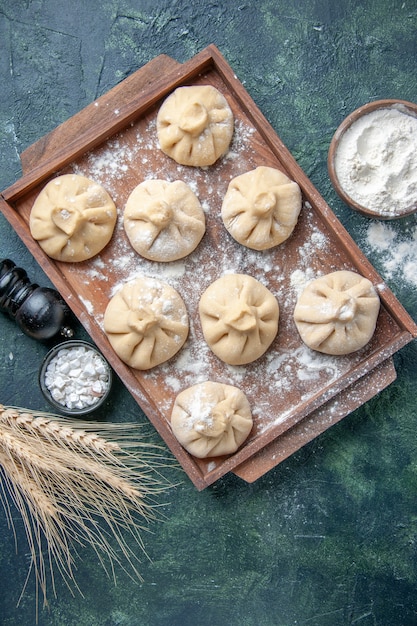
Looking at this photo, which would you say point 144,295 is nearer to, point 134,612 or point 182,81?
point 182,81

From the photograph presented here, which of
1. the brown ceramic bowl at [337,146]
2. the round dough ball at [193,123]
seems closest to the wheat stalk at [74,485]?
the round dough ball at [193,123]

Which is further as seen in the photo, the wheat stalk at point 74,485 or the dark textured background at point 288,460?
the dark textured background at point 288,460

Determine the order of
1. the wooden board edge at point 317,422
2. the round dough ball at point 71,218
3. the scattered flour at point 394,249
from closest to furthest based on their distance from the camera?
the round dough ball at point 71,218 < the wooden board edge at point 317,422 < the scattered flour at point 394,249

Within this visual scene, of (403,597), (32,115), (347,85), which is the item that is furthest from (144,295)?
(403,597)

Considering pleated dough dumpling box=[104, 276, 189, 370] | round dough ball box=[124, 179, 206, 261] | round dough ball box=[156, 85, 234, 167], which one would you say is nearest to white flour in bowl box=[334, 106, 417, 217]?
round dough ball box=[156, 85, 234, 167]

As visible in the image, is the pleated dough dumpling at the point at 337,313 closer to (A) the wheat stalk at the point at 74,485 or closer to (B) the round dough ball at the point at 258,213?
(B) the round dough ball at the point at 258,213

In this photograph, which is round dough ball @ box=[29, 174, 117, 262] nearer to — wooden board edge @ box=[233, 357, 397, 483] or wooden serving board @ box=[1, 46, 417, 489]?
wooden serving board @ box=[1, 46, 417, 489]

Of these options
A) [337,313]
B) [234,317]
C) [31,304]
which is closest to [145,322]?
[234,317]

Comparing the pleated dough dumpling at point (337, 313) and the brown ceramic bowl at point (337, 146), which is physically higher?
the brown ceramic bowl at point (337, 146)
